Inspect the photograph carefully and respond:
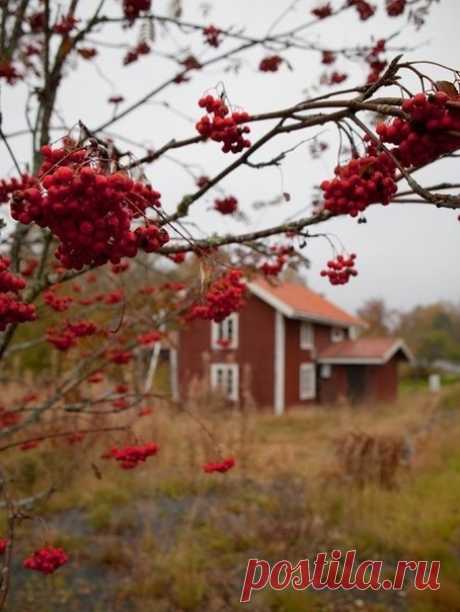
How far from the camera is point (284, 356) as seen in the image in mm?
18641

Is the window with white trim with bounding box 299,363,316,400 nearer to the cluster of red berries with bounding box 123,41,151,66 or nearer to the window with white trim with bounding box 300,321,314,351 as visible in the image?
the window with white trim with bounding box 300,321,314,351

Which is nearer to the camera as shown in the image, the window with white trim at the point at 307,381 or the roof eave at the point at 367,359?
the window with white trim at the point at 307,381

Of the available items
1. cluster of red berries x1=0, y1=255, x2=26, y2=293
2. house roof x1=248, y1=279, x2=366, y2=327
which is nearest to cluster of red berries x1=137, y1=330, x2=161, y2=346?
cluster of red berries x1=0, y1=255, x2=26, y2=293

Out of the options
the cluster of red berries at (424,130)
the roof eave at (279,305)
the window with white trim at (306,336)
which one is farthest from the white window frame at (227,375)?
the cluster of red berries at (424,130)

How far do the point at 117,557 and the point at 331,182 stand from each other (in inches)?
209

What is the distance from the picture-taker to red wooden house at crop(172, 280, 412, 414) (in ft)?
61.1

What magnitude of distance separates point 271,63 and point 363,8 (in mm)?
764

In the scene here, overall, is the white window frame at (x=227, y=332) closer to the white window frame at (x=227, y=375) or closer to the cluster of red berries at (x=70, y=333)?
the white window frame at (x=227, y=375)

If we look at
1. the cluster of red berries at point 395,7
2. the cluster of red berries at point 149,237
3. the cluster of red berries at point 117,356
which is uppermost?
the cluster of red berries at point 395,7

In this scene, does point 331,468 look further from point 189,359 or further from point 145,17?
point 189,359

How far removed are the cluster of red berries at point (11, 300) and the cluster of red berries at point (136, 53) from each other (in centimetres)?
315

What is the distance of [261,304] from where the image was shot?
1895cm

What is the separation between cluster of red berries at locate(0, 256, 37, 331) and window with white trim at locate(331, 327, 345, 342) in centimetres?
2164

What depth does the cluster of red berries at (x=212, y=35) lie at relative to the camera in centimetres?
386
